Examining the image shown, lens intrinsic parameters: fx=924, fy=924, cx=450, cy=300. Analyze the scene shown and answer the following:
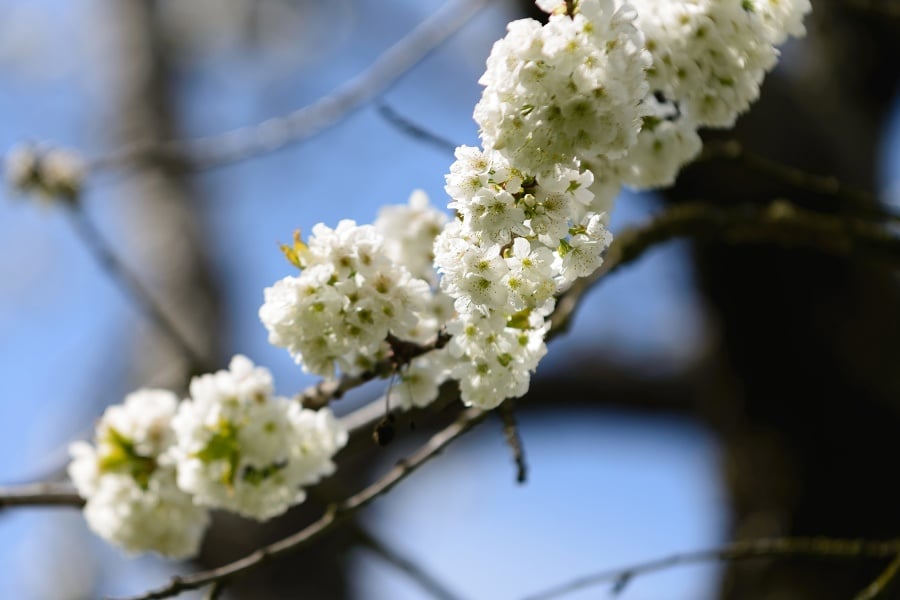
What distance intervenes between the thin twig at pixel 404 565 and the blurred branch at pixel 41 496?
0.57 metres

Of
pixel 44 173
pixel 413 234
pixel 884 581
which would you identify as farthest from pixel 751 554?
pixel 44 173

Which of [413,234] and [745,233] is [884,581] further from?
[413,234]

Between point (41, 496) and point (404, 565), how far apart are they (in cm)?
74

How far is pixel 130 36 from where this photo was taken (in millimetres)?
5754

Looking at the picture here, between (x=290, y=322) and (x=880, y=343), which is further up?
(x=880, y=343)

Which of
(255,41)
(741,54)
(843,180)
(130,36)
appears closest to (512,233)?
(741,54)

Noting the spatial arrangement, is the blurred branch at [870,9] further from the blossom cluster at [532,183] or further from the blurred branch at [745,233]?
the blossom cluster at [532,183]

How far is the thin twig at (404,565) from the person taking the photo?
1865 millimetres

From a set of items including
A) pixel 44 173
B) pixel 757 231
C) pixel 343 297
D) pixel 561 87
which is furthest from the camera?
pixel 44 173

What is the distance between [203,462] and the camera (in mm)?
1535

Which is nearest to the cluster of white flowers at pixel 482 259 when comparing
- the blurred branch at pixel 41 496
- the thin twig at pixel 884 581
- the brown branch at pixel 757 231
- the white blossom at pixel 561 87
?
the white blossom at pixel 561 87

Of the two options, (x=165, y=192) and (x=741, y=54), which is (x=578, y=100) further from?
(x=165, y=192)

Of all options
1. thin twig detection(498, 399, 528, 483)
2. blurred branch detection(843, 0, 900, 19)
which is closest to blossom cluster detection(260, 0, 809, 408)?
thin twig detection(498, 399, 528, 483)

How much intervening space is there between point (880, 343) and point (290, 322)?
10.0 ft
